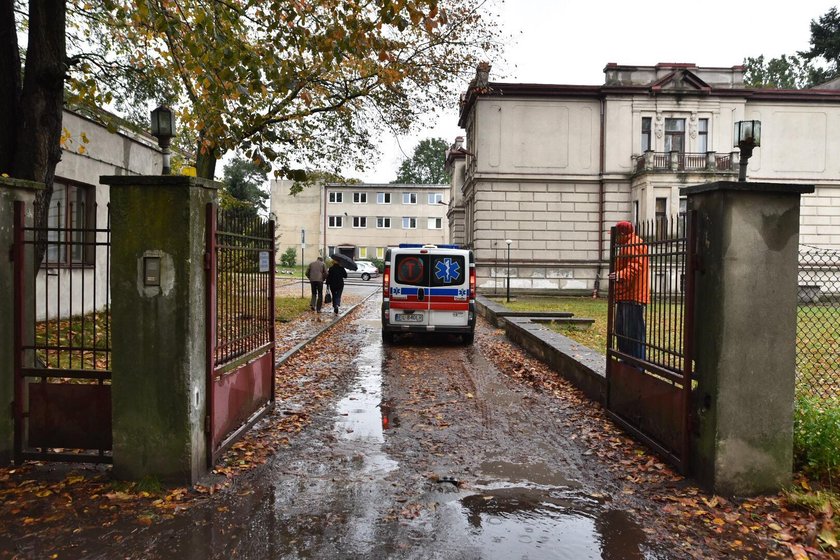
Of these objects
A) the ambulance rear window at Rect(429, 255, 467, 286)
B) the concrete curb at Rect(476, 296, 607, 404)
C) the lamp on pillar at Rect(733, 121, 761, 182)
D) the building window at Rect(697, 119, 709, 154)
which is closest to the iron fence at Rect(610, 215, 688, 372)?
the lamp on pillar at Rect(733, 121, 761, 182)

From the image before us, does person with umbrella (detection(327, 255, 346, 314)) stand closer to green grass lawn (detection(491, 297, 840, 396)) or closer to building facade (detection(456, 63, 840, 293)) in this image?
green grass lawn (detection(491, 297, 840, 396))

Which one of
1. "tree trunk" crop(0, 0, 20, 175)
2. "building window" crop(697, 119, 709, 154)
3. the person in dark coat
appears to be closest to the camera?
"tree trunk" crop(0, 0, 20, 175)

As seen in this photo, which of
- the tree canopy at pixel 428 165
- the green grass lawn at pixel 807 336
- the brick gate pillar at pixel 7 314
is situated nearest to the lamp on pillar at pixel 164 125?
the brick gate pillar at pixel 7 314

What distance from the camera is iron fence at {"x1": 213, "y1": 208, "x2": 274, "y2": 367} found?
230 inches

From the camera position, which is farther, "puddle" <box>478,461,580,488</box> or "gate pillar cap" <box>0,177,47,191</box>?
"puddle" <box>478,461,580,488</box>

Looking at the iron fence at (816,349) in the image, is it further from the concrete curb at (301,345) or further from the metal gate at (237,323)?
the concrete curb at (301,345)

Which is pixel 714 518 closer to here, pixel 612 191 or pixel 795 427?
pixel 795 427

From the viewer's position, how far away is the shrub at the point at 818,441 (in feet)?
16.9

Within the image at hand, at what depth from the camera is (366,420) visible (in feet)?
24.3

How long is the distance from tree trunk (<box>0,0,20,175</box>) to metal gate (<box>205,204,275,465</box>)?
10.9ft

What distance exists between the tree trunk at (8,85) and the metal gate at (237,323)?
3.32 m

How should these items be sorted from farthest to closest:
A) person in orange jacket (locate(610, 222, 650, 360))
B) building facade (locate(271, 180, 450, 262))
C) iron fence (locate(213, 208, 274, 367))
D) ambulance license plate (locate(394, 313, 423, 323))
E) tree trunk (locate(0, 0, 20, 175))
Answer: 1. building facade (locate(271, 180, 450, 262))
2. ambulance license plate (locate(394, 313, 423, 323))
3. tree trunk (locate(0, 0, 20, 175))
4. person in orange jacket (locate(610, 222, 650, 360))
5. iron fence (locate(213, 208, 274, 367))

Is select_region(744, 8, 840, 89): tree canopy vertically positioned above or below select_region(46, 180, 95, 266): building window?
above

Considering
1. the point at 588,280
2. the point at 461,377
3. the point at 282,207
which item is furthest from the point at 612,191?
the point at 282,207
